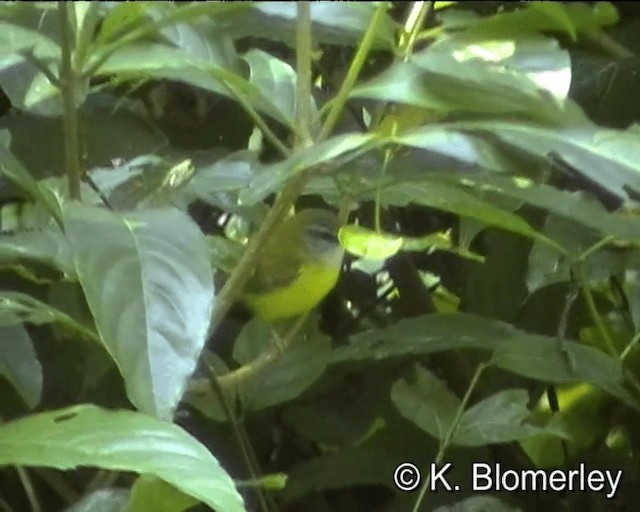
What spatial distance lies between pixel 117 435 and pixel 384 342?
0.76 ft

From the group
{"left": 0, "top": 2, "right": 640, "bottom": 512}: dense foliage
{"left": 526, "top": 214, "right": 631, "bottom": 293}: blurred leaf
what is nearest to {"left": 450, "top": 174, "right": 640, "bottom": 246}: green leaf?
{"left": 0, "top": 2, "right": 640, "bottom": 512}: dense foliage

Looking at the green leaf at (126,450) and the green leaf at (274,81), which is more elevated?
the green leaf at (274,81)

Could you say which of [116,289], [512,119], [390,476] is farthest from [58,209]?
[390,476]

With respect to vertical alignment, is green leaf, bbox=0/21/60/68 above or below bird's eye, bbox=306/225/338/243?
above

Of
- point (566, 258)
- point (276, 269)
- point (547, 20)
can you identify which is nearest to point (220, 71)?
point (547, 20)

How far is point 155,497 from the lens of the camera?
1.50 ft

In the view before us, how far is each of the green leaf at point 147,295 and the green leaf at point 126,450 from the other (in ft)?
0.06

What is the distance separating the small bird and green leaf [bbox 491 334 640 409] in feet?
0.80

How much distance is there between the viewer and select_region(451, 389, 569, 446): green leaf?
1.91 ft

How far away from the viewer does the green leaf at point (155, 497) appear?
0.46m

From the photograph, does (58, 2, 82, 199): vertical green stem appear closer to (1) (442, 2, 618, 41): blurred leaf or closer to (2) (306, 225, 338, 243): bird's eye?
(1) (442, 2, 618, 41): blurred leaf

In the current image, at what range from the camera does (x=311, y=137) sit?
18.3 inches

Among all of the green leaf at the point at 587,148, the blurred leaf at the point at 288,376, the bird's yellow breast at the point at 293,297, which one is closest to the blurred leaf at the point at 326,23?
the green leaf at the point at 587,148

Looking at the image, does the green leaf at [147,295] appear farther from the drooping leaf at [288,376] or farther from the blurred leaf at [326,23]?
the drooping leaf at [288,376]
